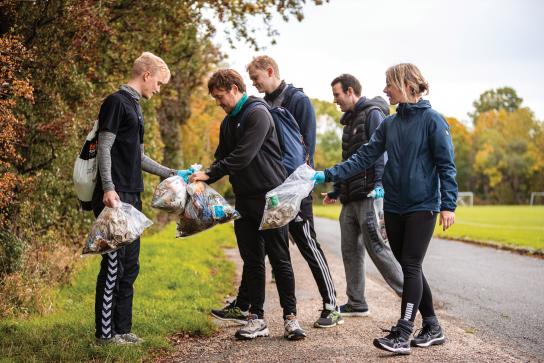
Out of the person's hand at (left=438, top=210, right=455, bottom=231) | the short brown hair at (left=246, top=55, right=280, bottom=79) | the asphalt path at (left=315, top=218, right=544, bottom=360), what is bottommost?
the asphalt path at (left=315, top=218, right=544, bottom=360)

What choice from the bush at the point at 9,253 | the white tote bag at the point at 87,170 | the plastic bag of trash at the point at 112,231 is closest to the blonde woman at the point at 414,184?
the plastic bag of trash at the point at 112,231

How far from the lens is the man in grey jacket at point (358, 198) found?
6.02 meters

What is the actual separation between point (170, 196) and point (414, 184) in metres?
1.97

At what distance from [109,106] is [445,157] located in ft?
8.73

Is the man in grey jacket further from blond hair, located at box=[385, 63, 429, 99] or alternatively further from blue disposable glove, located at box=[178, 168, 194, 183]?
blue disposable glove, located at box=[178, 168, 194, 183]

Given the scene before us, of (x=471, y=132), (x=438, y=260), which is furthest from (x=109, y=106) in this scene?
(x=471, y=132)

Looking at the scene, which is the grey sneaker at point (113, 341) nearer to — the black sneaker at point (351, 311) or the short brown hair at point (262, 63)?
the black sneaker at point (351, 311)

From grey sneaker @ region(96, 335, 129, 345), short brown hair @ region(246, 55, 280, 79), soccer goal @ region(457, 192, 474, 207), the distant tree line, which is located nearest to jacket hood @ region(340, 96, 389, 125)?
short brown hair @ region(246, 55, 280, 79)

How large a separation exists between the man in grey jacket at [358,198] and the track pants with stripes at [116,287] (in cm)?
227

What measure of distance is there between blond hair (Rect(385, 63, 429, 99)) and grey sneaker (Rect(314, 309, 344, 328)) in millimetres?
2171

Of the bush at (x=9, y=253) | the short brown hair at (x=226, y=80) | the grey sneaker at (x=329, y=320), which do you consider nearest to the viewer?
the short brown hair at (x=226, y=80)

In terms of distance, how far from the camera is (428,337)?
16.5 feet

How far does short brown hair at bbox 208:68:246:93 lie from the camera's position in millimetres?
5203

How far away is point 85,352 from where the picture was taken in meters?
4.58
